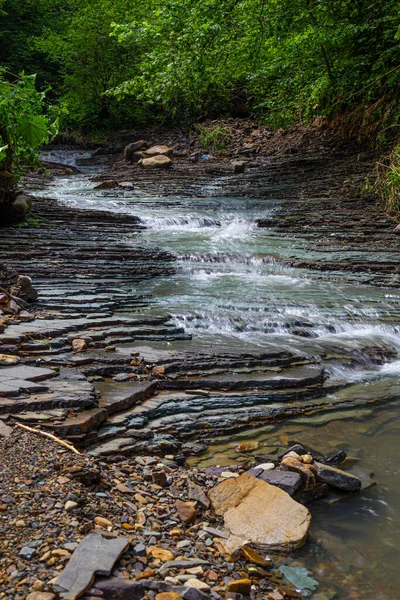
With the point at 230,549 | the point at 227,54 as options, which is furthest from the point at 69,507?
the point at 227,54

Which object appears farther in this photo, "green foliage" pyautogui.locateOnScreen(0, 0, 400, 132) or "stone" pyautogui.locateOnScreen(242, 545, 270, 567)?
"green foliage" pyautogui.locateOnScreen(0, 0, 400, 132)

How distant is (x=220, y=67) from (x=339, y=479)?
577 inches

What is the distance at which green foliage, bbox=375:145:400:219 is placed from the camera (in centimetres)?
1181

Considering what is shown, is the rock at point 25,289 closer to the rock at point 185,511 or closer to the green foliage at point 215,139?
the rock at point 185,511

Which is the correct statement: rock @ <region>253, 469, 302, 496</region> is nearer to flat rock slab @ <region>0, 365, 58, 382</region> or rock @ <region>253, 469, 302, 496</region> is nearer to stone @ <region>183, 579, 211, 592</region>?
stone @ <region>183, 579, 211, 592</region>

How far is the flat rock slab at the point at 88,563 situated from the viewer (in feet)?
7.72

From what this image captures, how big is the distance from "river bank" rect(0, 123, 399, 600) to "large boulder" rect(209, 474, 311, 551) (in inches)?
15.1

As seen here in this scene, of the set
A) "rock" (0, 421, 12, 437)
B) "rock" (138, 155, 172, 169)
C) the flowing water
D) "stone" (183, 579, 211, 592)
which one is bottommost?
the flowing water

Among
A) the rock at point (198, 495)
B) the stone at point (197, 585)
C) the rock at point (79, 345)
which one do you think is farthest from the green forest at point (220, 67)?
the stone at point (197, 585)

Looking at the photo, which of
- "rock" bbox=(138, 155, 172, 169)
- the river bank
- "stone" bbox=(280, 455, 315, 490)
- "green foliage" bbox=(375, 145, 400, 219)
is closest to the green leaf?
the river bank

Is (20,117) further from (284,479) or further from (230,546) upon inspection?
(230,546)

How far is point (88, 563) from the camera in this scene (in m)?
2.50

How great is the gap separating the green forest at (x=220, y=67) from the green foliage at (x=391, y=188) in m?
0.28

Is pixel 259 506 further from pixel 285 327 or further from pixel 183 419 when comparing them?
pixel 285 327
